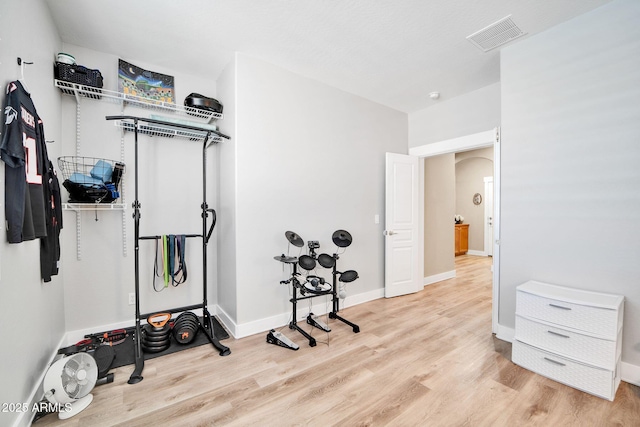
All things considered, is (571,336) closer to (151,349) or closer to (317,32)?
(317,32)

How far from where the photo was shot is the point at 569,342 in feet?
6.57

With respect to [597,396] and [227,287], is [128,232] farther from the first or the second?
[597,396]

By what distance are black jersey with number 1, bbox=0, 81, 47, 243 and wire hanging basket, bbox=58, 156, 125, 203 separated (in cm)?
76

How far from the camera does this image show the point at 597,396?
188 cm

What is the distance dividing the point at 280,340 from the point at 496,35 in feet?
11.2

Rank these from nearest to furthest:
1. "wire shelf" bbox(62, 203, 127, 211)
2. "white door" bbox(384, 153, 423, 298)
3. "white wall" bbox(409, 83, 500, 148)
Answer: "wire shelf" bbox(62, 203, 127, 211), "white wall" bbox(409, 83, 500, 148), "white door" bbox(384, 153, 423, 298)

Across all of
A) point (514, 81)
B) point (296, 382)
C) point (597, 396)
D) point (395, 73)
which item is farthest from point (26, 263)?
point (514, 81)

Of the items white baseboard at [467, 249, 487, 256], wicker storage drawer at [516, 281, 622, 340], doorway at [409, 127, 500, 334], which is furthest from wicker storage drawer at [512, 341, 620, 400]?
white baseboard at [467, 249, 487, 256]

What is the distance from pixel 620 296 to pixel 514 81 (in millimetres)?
2004

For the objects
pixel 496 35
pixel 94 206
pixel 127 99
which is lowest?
pixel 94 206

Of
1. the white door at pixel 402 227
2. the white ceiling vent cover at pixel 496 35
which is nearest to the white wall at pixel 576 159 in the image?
the white ceiling vent cover at pixel 496 35

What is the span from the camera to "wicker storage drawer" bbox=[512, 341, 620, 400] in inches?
72.9

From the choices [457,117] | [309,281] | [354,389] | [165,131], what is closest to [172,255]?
[165,131]

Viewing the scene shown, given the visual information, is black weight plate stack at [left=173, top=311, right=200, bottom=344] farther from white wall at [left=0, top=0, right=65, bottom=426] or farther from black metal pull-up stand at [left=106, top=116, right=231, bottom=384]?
white wall at [left=0, top=0, right=65, bottom=426]
